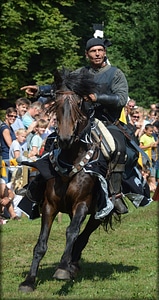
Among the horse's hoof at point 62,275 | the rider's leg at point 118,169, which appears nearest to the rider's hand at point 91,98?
the rider's leg at point 118,169

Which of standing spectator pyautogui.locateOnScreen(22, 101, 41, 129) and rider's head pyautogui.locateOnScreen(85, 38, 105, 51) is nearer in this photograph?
rider's head pyautogui.locateOnScreen(85, 38, 105, 51)

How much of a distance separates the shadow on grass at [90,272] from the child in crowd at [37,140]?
16.5ft

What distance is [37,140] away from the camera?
16.2 metres

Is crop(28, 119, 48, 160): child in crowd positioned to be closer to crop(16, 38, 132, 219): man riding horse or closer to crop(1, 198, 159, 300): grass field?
crop(1, 198, 159, 300): grass field

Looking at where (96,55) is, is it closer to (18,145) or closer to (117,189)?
(117,189)

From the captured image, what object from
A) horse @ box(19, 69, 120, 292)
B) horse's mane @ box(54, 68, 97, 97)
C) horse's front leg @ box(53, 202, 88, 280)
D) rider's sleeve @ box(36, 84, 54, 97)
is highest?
horse's mane @ box(54, 68, 97, 97)

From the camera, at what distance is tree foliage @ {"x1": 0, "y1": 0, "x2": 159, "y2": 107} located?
1316 inches

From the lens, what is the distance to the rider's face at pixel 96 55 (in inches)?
388

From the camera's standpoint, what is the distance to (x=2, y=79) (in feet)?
108

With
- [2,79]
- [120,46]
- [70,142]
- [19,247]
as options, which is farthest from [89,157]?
[120,46]

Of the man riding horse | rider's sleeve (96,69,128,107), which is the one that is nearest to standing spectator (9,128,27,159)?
the man riding horse

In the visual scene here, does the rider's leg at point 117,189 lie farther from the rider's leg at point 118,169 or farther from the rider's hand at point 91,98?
the rider's hand at point 91,98

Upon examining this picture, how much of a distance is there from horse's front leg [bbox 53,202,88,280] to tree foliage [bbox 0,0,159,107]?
78.1 feet

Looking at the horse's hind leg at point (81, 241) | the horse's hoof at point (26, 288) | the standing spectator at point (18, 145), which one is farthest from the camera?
the standing spectator at point (18, 145)
